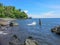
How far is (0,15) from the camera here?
5787 inches

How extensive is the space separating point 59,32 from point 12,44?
2423 cm

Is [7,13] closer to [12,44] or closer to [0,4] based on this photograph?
[0,4]

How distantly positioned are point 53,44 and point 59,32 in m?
17.3

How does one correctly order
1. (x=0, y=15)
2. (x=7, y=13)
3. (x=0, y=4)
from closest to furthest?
(x=0, y=15), (x=7, y=13), (x=0, y=4)

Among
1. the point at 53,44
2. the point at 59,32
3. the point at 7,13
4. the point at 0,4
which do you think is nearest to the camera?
the point at 53,44

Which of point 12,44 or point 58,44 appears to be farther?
point 58,44

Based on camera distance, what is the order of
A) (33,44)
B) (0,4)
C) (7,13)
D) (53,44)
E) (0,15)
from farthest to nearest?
1. (0,4)
2. (7,13)
3. (0,15)
4. (53,44)
5. (33,44)

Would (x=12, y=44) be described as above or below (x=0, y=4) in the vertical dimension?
below

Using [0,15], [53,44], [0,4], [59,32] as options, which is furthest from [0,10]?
[53,44]

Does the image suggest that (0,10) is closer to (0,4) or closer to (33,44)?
(0,4)

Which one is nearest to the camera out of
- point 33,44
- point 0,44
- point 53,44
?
point 33,44

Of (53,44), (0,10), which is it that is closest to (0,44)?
(53,44)

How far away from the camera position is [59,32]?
154ft

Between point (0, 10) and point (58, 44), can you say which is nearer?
point (58, 44)
